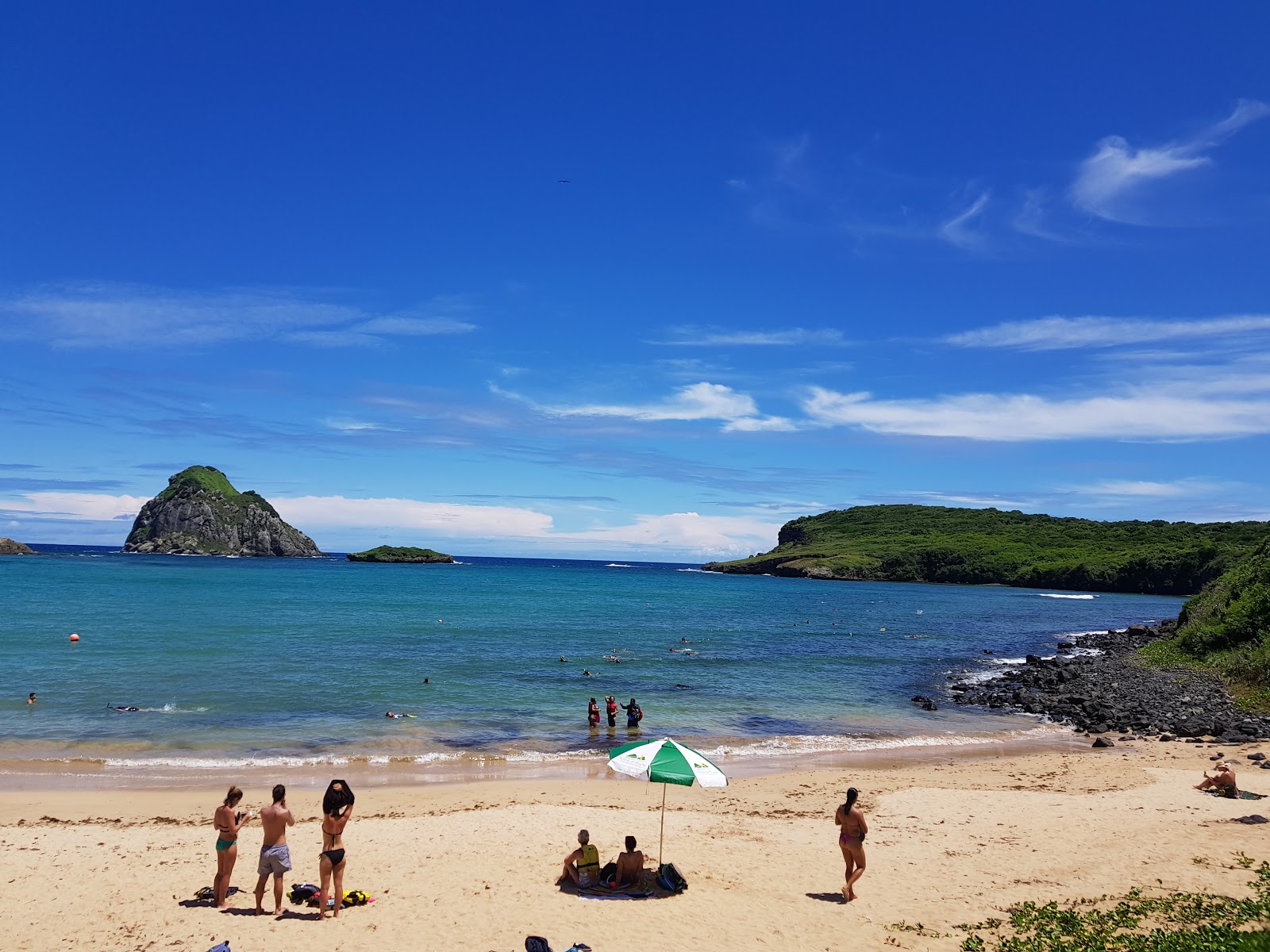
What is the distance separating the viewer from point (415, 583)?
124 metres

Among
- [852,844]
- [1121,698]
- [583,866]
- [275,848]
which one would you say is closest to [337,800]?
[275,848]

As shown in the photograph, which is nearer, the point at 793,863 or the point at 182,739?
the point at 793,863

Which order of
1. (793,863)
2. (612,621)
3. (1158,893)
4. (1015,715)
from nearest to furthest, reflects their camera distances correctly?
(1158,893)
(793,863)
(1015,715)
(612,621)

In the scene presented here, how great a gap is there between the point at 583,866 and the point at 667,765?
95.9 inches

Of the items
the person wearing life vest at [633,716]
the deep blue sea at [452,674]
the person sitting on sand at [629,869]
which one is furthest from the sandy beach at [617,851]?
the person wearing life vest at [633,716]

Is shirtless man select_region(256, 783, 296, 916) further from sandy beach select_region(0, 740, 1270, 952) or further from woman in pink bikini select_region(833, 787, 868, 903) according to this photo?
woman in pink bikini select_region(833, 787, 868, 903)

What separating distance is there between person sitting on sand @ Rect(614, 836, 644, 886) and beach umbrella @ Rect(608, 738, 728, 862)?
1272 mm

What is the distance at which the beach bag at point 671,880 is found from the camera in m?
13.4

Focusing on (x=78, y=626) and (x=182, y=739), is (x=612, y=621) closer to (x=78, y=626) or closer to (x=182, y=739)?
(x=78, y=626)

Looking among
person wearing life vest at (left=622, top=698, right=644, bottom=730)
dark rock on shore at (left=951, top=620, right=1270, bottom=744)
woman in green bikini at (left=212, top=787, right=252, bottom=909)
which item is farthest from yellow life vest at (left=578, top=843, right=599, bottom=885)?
dark rock on shore at (left=951, top=620, right=1270, bottom=744)

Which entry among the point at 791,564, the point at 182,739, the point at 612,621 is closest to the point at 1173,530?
the point at 791,564

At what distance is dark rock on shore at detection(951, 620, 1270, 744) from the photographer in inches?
1107

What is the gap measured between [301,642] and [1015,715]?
39437mm

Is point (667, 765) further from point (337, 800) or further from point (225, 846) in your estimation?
point (225, 846)
